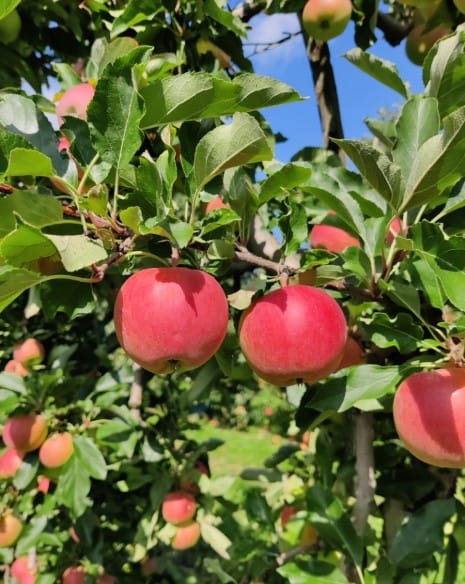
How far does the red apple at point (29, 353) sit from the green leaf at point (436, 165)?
5.79 ft

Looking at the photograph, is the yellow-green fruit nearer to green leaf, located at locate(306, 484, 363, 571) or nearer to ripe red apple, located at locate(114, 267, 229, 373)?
ripe red apple, located at locate(114, 267, 229, 373)

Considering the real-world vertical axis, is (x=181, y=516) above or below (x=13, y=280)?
below

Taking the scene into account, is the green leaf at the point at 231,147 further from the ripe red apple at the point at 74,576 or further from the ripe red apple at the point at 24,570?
the ripe red apple at the point at 24,570

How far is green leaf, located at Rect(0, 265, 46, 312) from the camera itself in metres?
0.70

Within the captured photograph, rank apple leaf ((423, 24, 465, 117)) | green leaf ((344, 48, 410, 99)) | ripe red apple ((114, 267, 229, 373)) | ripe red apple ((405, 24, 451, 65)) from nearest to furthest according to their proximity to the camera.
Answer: ripe red apple ((114, 267, 229, 373)), apple leaf ((423, 24, 465, 117)), green leaf ((344, 48, 410, 99)), ripe red apple ((405, 24, 451, 65))

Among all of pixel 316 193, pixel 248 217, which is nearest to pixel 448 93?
pixel 316 193

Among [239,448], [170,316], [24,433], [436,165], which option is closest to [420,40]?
[436,165]

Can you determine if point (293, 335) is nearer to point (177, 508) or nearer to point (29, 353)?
point (177, 508)

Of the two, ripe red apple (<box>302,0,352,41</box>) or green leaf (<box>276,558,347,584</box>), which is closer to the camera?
green leaf (<box>276,558,347,584</box>)

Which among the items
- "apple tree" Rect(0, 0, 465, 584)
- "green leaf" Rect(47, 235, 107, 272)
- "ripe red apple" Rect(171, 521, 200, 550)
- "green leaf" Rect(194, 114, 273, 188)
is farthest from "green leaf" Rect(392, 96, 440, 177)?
"ripe red apple" Rect(171, 521, 200, 550)

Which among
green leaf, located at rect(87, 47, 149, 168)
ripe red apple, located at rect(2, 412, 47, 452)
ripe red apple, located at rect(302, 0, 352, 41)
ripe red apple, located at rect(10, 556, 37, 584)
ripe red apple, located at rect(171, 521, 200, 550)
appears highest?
green leaf, located at rect(87, 47, 149, 168)

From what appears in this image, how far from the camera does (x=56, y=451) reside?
1.79m

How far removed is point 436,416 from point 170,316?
0.44 meters

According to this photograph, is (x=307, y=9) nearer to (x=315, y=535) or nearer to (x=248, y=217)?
(x=248, y=217)
